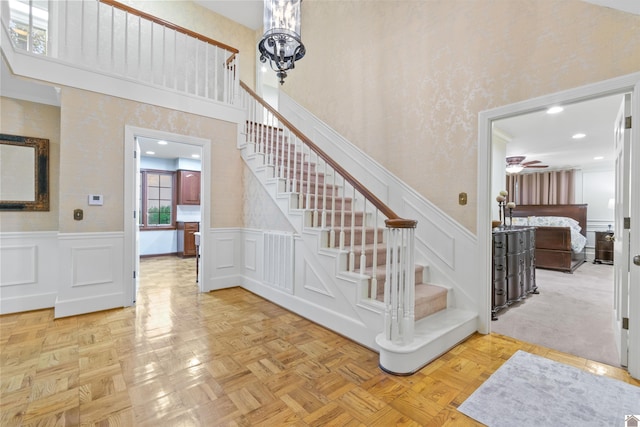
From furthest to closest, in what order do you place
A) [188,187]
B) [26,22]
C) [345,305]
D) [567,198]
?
[567,198]
[188,187]
[26,22]
[345,305]

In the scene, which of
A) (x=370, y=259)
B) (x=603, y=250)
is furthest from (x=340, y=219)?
(x=603, y=250)

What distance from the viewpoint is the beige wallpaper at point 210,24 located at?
16.1 ft

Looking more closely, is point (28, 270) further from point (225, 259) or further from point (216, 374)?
point (216, 374)

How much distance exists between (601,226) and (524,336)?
7.58 meters

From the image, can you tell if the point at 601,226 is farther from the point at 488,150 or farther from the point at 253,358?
the point at 253,358

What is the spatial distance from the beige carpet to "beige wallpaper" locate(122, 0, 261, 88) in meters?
6.24

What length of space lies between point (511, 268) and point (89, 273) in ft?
16.9

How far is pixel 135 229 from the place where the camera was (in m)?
3.49

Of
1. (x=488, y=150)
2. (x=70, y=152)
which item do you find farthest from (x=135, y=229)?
(x=488, y=150)

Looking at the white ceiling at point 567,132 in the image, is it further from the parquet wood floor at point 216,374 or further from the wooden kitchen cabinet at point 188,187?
the wooden kitchen cabinet at point 188,187

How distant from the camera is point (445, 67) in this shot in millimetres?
2994

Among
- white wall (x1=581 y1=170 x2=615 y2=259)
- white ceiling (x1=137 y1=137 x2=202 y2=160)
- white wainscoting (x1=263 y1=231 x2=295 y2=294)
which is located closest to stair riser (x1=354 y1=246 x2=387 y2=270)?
white wainscoting (x1=263 y1=231 x2=295 y2=294)

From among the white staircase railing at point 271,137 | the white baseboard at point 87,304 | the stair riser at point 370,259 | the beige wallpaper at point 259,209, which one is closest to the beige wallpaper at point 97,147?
the white staircase railing at point 271,137

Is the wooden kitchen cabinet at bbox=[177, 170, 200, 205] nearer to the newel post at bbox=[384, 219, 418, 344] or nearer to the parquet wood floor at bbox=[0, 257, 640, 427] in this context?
the parquet wood floor at bbox=[0, 257, 640, 427]
